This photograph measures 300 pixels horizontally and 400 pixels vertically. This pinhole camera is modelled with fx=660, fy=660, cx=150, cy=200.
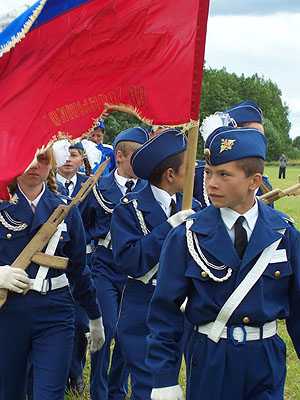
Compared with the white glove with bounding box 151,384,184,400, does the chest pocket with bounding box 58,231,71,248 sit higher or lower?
higher

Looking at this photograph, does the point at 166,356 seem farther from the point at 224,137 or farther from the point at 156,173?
the point at 156,173

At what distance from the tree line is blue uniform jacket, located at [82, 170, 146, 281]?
4943cm

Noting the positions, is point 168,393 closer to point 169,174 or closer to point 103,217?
point 169,174

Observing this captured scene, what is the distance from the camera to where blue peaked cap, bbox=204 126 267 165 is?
3177mm

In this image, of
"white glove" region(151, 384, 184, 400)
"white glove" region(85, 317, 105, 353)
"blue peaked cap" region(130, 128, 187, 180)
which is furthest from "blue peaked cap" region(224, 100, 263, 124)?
"white glove" region(151, 384, 184, 400)

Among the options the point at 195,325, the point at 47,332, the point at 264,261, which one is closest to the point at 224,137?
the point at 264,261

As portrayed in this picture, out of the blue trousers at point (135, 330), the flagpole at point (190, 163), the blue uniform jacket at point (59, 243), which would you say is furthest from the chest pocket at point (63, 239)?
the flagpole at point (190, 163)

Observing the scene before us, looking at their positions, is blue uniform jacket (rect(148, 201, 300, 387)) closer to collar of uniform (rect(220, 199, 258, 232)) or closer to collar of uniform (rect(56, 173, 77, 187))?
collar of uniform (rect(220, 199, 258, 232))

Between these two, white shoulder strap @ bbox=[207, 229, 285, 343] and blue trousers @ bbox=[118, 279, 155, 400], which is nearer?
white shoulder strap @ bbox=[207, 229, 285, 343]

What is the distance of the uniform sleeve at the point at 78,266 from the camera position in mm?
4363

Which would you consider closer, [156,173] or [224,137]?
[224,137]

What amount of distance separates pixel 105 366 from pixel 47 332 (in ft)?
5.01

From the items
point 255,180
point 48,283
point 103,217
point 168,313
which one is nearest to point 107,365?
point 103,217

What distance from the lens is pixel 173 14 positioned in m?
3.94
